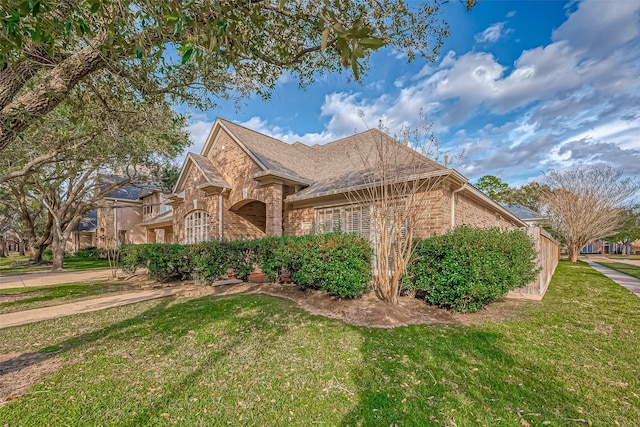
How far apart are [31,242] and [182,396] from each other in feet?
95.6

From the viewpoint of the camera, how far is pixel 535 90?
13.9m

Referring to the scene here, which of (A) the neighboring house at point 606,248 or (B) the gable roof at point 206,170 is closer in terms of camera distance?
(B) the gable roof at point 206,170

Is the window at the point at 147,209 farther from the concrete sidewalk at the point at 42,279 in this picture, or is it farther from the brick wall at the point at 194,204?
the brick wall at the point at 194,204

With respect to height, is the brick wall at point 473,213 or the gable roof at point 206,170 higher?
the gable roof at point 206,170

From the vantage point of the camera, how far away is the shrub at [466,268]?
6.12m

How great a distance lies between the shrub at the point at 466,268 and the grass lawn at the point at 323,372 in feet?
2.52

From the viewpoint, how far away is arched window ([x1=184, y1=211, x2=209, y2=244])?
1378 centimetres

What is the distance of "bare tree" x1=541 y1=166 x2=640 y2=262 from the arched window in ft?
95.5

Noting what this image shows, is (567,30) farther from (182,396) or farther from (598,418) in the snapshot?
(182,396)

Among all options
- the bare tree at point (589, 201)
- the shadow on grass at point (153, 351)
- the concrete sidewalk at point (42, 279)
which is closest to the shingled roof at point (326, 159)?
the shadow on grass at point (153, 351)

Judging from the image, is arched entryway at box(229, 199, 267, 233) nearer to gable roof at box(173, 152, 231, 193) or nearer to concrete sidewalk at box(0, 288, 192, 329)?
gable roof at box(173, 152, 231, 193)

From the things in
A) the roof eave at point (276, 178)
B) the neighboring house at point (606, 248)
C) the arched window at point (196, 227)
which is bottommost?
the neighboring house at point (606, 248)

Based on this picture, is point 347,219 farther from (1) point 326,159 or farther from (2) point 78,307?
(2) point 78,307

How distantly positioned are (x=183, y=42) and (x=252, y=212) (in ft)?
37.0
